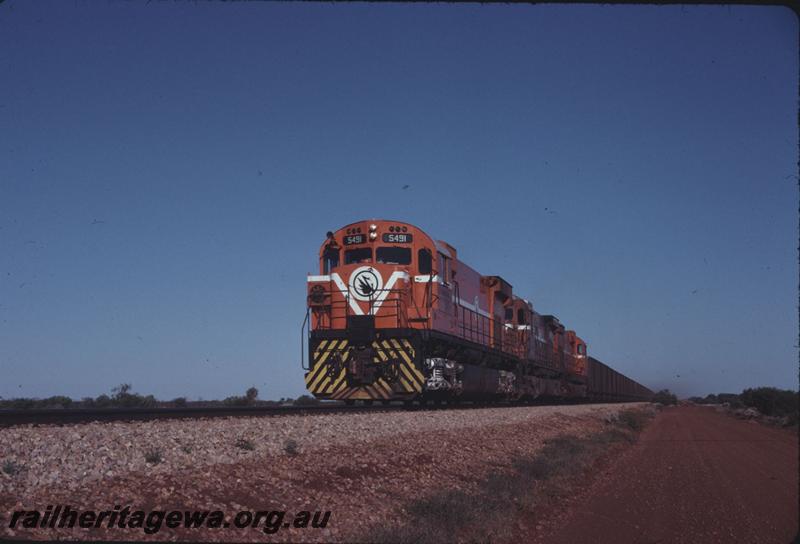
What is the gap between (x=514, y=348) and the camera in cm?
3072

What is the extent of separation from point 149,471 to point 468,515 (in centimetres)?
381

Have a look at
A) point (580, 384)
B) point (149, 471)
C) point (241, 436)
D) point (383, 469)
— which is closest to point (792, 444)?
point (383, 469)

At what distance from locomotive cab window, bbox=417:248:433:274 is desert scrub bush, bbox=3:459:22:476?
1409 centimetres

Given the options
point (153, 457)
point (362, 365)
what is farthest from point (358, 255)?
point (153, 457)

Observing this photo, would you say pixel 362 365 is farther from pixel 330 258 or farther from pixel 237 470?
pixel 237 470

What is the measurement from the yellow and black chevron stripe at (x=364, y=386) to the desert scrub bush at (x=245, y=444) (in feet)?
29.2

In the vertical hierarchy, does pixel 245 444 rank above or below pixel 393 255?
below

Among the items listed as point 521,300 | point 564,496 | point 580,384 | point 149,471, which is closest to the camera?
point 149,471

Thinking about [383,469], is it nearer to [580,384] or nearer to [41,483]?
[41,483]

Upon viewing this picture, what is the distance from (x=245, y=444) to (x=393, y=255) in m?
11.1

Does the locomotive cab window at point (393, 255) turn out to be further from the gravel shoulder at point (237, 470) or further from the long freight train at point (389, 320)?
the gravel shoulder at point (237, 470)

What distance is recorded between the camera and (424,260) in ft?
67.6

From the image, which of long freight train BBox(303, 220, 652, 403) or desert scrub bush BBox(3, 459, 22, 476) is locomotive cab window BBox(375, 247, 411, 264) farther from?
desert scrub bush BBox(3, 459, 22, 476)

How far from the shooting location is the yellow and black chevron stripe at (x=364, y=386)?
18.9 meters
